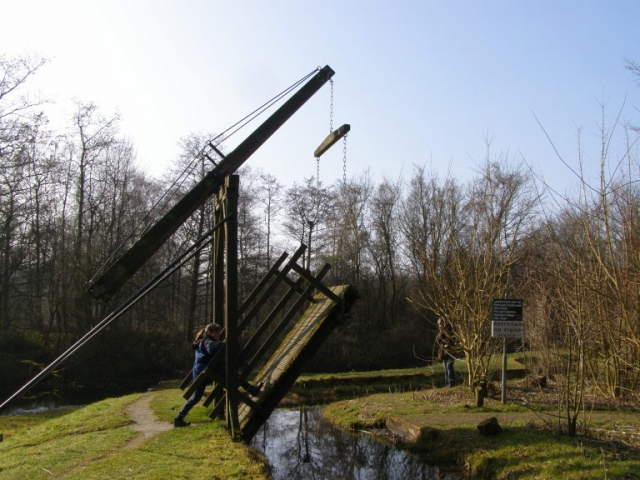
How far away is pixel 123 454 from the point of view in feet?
26.2

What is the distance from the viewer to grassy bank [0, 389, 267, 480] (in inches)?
277

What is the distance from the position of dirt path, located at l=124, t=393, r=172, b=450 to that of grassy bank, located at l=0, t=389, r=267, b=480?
6.0 inches

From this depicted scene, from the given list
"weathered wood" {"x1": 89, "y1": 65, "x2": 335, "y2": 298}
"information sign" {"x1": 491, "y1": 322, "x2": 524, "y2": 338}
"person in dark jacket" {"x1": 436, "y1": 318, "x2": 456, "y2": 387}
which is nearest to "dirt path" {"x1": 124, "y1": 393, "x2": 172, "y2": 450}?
"weathered wood" {"x1": 89, "y1": 65, "x2": 335, "y2": 298}

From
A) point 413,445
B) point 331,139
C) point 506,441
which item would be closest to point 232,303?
point 331,139

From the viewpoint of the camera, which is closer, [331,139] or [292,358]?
[292,358]

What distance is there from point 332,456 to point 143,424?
3.78 meters

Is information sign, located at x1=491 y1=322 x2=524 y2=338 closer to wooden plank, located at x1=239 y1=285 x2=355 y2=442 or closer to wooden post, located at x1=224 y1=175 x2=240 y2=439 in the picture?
wooden plank, located at x1=239 y1=285 x2=355 y2=442

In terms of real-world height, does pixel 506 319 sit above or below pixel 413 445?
above

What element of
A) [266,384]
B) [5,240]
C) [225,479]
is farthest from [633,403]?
[5,240]

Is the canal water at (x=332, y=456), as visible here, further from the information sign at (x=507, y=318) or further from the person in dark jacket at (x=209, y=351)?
the information sign at (x=507, y=318)

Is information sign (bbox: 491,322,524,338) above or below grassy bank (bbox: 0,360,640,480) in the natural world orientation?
above

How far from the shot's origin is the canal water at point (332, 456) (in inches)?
367

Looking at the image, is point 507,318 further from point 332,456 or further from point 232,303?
point 232,303

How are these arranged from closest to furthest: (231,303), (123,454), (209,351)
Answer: (123,454), (231,303), (209,351)
